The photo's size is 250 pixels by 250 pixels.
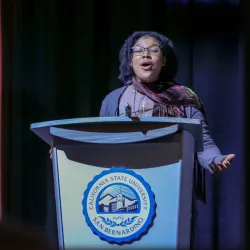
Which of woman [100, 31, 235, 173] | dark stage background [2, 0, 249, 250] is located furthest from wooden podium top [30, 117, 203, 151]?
dark stage background [2, 0, 249, 250]

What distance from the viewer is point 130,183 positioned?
113 cm

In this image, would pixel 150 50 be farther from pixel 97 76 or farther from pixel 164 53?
pixel 97 76

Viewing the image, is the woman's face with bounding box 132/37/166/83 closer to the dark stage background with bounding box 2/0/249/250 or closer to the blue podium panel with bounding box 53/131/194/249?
the blue podium panel with bounding box 53/131/194/249

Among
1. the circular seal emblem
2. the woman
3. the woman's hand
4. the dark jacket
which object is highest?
the woman

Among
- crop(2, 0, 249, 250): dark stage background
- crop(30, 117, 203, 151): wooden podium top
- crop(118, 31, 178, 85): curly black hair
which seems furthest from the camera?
crop(2, 0, 249, 250): dark stage background

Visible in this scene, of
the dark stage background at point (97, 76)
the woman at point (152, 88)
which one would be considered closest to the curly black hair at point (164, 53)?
the woman at point (152, 88)

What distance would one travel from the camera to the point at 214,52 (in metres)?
→ 2.38

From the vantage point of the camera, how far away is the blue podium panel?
44.3 inches

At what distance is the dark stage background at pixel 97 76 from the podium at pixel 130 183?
121 centimetres

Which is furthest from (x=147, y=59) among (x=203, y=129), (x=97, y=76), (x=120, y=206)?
(x=97, y=76)

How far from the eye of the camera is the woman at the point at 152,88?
145cm

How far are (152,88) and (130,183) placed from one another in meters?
0.46

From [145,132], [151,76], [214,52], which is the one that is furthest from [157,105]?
[214,52]

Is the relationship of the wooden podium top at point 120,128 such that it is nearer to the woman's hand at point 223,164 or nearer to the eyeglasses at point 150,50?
the woman's hand at point 223,164
